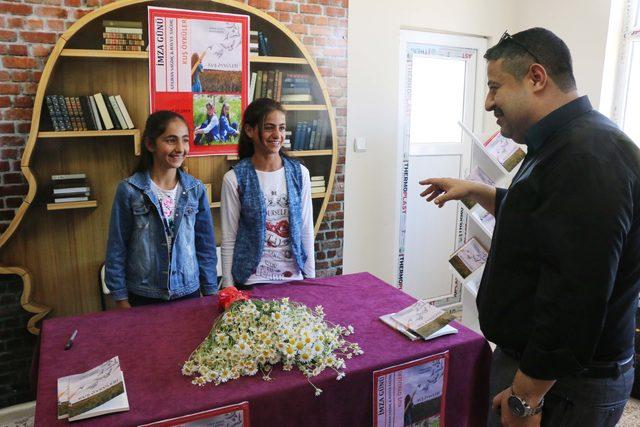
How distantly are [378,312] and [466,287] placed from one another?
4.72 ft

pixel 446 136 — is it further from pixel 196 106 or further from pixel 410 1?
pixel 196 106

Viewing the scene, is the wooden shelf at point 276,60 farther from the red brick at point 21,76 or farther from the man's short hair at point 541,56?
the man's short hair at point 541,56

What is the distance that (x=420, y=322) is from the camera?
1.61m

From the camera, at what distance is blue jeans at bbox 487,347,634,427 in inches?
44.5

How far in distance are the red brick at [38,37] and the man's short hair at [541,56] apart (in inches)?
91.5

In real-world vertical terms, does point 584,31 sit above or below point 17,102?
above

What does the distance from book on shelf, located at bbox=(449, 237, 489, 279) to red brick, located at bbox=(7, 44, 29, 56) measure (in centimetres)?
260

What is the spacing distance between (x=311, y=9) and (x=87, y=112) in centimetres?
156

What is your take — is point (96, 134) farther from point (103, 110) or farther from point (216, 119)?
point (216, 119)

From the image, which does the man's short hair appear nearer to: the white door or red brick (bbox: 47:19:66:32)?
red brick (bbox: 47:19:66:32)

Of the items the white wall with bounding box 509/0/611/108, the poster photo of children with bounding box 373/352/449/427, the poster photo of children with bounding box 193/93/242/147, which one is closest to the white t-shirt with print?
the poster photo of children with bounding box 373/352/449/427

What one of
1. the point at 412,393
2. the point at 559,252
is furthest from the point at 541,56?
the point at 412,393

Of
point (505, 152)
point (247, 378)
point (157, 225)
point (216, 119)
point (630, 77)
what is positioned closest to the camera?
point (247, 378)

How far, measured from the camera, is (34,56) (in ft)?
8.06
